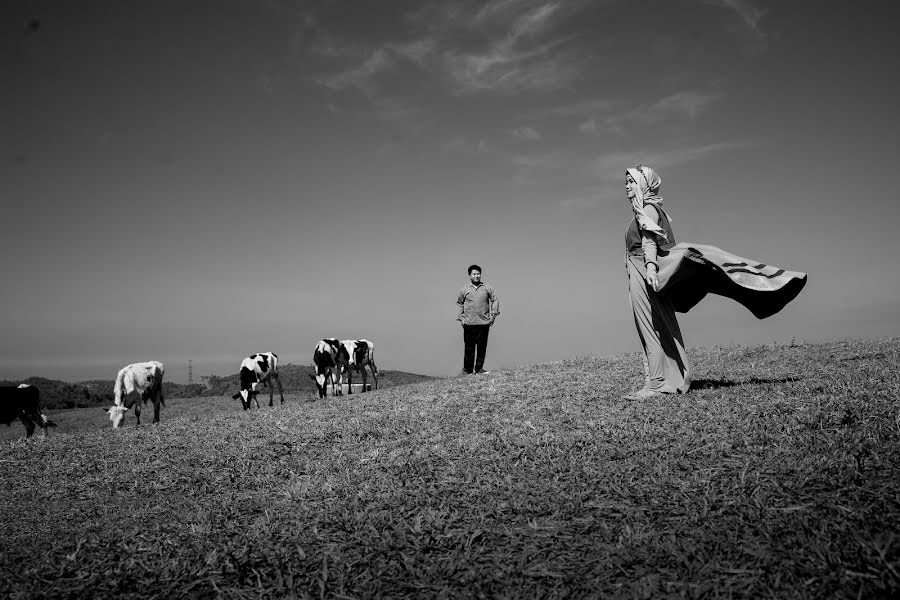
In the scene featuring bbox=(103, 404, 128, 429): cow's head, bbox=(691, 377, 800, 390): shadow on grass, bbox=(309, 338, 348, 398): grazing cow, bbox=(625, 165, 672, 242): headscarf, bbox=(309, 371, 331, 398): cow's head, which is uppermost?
bbox=(625, 165, 672, 242): headscarf

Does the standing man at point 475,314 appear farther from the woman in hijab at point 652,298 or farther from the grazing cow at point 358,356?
the woman in hijab at point 652,298

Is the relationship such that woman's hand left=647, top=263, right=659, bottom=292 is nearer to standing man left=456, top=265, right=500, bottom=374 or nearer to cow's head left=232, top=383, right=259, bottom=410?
standing man left=456, top=265, right=500, bottom=374

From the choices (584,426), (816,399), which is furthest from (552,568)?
(816,399)

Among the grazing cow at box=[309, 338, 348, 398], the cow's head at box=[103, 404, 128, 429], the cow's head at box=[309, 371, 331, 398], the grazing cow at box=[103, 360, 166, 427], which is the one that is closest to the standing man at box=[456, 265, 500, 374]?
the grazing cow at box=[309, 338, 348, 398]

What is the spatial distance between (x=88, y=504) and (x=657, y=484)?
515 cm

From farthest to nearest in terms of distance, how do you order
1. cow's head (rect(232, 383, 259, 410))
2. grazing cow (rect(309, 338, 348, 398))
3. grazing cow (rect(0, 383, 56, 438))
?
grazing cow (rect(309, 338, 348, 398)) < cow's head (rect(232, 383, 259, 410)) < grazing cow (rect(0, 383, 56, 438))

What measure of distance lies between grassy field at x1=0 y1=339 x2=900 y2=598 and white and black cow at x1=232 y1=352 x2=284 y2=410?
12339 mm

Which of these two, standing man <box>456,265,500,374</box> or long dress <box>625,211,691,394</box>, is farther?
standing man <box>456,265,500,374</box>

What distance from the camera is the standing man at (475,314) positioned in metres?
15.1

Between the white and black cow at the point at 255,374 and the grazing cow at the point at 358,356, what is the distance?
2445mm

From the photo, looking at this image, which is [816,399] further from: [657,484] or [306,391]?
[306,391]

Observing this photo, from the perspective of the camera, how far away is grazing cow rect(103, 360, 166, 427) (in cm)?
1530

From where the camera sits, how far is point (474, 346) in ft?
50.2

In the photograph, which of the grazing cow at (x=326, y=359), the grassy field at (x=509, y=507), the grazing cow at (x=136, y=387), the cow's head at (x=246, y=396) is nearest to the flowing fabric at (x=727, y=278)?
the grassy field at (x=509, y=507)
